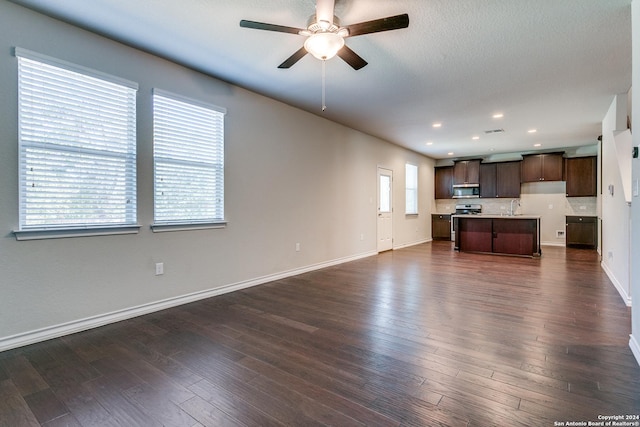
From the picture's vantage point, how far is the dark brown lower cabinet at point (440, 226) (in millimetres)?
9930

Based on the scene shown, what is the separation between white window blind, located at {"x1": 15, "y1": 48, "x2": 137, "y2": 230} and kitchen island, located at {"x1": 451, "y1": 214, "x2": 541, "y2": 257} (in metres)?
6.84

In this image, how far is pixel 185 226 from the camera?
140 inches

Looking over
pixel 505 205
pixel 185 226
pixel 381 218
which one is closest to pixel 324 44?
pixel 185 226

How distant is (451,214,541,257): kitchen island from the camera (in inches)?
259

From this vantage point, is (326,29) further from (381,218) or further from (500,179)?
(500,179)

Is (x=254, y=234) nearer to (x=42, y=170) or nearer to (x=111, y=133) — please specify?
(x=111, y=133)

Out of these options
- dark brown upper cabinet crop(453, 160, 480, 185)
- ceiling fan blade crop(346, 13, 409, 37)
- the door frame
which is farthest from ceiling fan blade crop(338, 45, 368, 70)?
dark brown upper cabinet crop(453, 160, 480, 185)

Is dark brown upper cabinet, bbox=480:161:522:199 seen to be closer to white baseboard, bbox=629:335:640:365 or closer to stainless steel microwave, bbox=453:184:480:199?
stainless steel microwave, bbox=453:184:480:199

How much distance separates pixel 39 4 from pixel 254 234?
3.01m

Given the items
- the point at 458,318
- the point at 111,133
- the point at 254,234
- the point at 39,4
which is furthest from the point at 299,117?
the point at 458,318

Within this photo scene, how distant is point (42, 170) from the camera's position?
2.59 metres

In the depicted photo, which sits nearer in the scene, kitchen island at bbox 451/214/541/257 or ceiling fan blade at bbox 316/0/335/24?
ceiling fan blade at bbox 316/0/335/24

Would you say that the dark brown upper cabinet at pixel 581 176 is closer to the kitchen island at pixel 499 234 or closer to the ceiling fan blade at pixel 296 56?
the kitchen island at pixel 499 234

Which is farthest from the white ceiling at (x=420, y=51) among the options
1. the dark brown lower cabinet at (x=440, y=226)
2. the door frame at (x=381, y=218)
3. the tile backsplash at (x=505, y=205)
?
the dark brown lower cabinet at (x=440, y=226)
